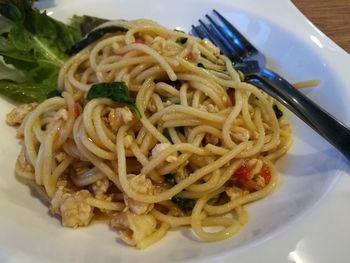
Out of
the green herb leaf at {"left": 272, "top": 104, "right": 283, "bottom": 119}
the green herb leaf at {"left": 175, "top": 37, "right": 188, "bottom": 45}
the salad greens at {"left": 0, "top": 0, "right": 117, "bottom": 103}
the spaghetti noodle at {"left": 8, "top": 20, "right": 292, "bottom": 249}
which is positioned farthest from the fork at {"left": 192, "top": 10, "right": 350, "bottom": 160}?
the salad greens at {"left": 0, "top": 0, "right": 117, "bottom": 103}

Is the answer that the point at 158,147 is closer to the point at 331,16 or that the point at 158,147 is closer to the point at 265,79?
the point at 265,79

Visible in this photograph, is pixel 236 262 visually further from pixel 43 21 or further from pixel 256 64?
pixel 43 21

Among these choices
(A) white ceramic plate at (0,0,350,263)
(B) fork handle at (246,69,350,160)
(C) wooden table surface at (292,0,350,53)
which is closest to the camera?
(A) white ceramic plate at (0,0,350,263)

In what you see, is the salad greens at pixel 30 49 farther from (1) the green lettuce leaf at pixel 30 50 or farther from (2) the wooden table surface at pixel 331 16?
(2) the wooden table surface at pixel 331 16

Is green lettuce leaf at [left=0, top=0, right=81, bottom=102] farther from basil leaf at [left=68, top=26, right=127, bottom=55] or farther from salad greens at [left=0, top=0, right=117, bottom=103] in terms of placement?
basil leaf at [left=68, top=26, right=127, bottom=55]

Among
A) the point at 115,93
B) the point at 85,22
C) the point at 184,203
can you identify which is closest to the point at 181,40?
the point at 115,93

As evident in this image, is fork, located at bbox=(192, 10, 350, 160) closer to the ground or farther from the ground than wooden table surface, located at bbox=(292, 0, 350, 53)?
closer to the ground
